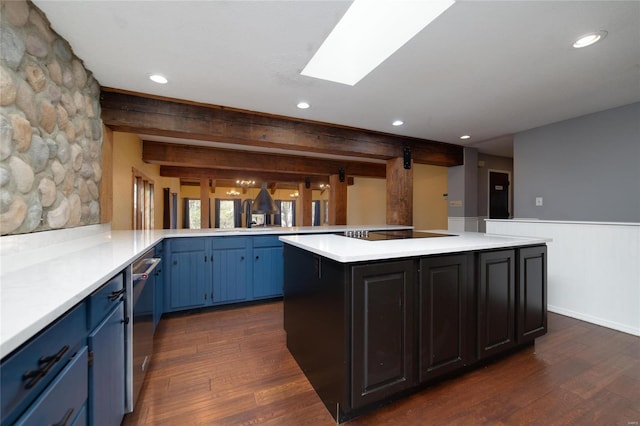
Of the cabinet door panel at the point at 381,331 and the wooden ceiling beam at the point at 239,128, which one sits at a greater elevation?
the wooden ceiling beam at the point at 239,128

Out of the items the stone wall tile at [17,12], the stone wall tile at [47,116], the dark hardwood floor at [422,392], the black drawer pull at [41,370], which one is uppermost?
the stone wall tile at [17,12]

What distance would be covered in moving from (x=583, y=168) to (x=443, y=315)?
3331 millimetres

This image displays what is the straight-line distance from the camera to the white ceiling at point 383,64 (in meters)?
1.60

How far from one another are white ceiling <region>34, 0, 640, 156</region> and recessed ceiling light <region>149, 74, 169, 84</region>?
0.05 m

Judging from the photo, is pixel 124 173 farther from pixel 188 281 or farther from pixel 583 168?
pixel 583 168

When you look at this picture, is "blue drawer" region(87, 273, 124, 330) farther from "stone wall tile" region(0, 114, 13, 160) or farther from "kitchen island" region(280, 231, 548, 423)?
"kitchen island" region(280, 231, 548, 423)

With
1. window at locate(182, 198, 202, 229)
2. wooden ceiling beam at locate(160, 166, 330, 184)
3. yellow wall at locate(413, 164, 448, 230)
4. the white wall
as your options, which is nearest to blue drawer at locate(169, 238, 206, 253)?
the white wall

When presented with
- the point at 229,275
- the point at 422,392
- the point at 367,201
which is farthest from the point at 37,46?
the point at 367,201

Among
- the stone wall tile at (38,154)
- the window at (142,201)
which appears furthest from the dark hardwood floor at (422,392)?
the window at (142,201)

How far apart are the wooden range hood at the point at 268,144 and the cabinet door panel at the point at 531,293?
7.62 ft

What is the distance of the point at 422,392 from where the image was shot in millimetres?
1697

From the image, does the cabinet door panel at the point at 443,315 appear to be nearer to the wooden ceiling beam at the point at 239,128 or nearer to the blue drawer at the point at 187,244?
the blue drawer at the point at 187,244

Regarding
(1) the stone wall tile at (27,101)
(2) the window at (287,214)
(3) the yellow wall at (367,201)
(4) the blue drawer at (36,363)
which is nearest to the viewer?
(4) the blue drawer at (36,363)

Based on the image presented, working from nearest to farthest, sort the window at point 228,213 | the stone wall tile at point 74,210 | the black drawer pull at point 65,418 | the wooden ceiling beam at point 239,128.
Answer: the black drawer pull at point 65,418, the stone wall tile at point 74,210, the wooden ceiling beam at point 239,128, the window at point 228,213
